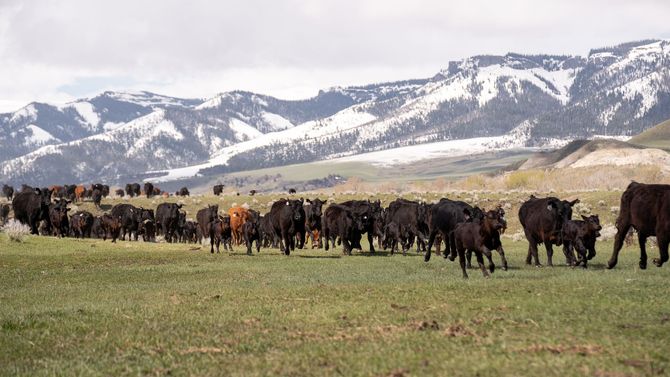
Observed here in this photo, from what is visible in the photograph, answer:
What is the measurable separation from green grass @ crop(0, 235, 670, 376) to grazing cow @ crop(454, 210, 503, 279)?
75cm

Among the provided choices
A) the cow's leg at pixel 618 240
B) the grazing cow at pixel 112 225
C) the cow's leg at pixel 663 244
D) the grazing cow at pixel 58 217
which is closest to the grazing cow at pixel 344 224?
the grazing cow at pixel 112 225

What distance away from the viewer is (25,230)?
37656mm

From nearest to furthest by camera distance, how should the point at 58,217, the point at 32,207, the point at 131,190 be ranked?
the point at 32,207 → the point at 58,217 → the point at 131,190

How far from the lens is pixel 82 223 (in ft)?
170

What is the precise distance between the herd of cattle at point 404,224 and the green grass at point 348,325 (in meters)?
1.28

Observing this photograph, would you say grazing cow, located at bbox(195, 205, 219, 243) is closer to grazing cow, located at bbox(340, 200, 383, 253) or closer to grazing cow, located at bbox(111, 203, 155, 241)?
grazing cow, located at bbox(340, 200, 383, 253)

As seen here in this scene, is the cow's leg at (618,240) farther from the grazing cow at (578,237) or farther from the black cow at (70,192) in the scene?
the black cow at (70,192)

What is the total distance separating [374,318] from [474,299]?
248 centimetres

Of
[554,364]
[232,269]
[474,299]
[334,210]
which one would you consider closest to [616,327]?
[554,364]


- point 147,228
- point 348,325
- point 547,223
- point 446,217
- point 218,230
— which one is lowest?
point 348,325

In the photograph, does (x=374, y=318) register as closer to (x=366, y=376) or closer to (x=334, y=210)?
(x=366, y=376)

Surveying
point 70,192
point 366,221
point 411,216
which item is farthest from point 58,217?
point 70,192

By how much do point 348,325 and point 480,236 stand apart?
844cm

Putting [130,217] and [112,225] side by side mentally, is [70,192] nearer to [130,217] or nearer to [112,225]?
[130,217]
